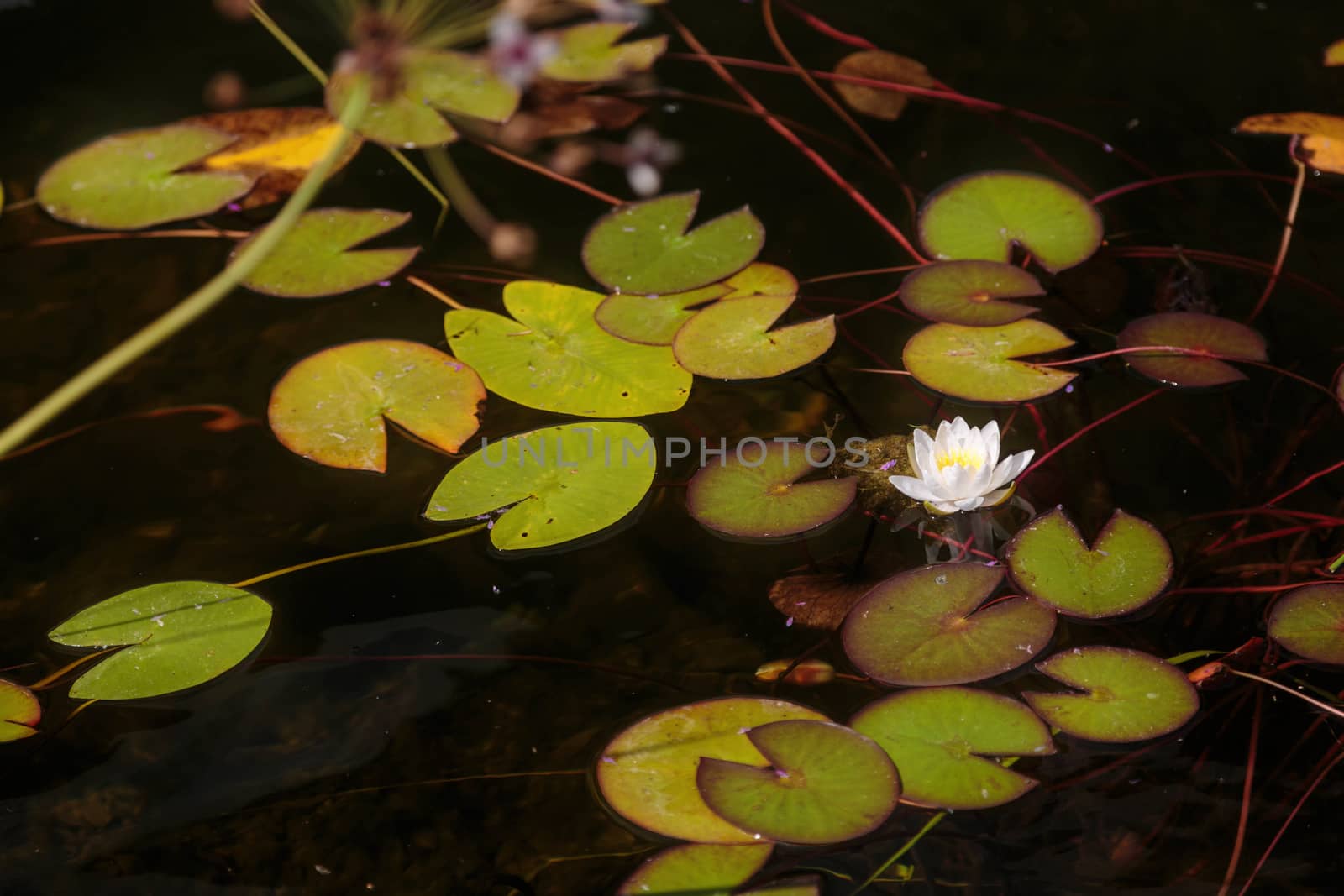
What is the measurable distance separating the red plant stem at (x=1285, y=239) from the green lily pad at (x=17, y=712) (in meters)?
2.04

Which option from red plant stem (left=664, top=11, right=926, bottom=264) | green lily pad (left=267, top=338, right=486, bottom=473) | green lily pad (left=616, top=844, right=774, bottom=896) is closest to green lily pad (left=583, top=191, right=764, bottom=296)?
red plant stem (left=664, top=11, right=926, bottom=264)

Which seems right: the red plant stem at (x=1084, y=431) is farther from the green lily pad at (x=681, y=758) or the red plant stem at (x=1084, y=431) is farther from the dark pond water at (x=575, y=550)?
the green lily pad at (x=681, y=758)

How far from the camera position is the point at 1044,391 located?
176 cm

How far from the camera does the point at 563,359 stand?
1837 millimetres

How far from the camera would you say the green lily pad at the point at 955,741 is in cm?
129

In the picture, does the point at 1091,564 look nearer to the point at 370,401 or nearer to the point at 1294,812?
the point at 1294,812

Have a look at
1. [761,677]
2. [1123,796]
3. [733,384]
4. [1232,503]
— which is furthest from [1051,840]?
[733,384]

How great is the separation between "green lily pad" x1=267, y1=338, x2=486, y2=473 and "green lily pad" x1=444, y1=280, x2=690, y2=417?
6cm

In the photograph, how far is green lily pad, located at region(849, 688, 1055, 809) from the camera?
129 centimetres

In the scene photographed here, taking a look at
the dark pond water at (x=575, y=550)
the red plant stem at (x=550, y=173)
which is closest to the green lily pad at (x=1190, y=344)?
the dark pond water at (x=575, y=550)

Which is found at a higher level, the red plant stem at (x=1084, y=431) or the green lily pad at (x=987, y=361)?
the green lily pad at (x=987, y=361)

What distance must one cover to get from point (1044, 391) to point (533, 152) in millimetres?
1224

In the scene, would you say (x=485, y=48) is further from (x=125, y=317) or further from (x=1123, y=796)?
(x=1123, y=796)

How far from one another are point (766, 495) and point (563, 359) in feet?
1.48
